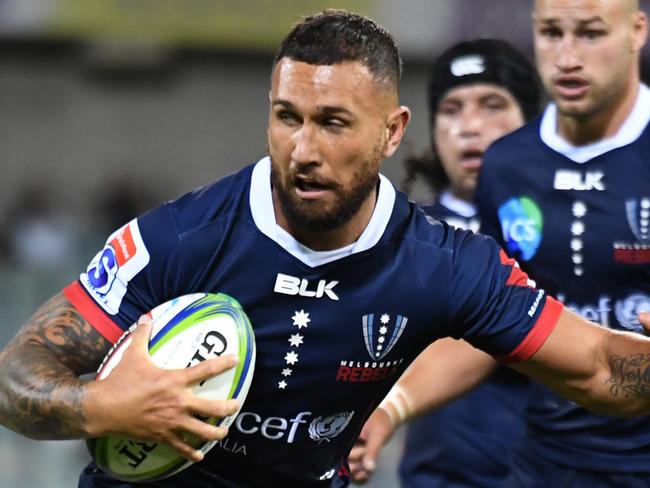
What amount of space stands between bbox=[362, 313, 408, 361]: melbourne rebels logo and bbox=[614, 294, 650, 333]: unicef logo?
100cm

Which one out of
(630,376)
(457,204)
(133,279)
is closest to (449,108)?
(457,204)

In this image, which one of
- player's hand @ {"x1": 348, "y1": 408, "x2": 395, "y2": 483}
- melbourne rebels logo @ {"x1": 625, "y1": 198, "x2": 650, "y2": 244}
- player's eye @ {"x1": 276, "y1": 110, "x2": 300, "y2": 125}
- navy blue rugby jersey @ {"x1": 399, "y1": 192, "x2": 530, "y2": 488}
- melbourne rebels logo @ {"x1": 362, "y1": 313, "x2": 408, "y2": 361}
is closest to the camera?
player's eye @ {"x1": 276, "y1": 110, "x2": 300, "y2": 125}

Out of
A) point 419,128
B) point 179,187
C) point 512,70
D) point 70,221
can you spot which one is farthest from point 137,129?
point 512,70

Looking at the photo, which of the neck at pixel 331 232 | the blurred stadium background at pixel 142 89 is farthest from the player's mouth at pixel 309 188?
the blurred stadium background at pixel 142 89

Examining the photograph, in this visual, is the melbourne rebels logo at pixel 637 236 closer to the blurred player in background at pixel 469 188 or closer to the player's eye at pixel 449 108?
the blurred player in background at pixel 469 188

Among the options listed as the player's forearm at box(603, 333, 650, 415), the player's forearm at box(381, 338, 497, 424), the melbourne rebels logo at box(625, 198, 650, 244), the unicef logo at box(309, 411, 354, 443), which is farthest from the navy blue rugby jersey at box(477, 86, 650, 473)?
the unicef logo at box(309, 411, 354, 443)

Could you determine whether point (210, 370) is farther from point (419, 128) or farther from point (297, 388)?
point (419, 128)

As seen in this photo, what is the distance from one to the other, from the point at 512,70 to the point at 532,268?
1425 millimetres

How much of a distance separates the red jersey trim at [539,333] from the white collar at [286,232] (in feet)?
1.65

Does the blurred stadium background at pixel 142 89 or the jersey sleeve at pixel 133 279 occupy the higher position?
the blurred stadium background at pixel 142 89

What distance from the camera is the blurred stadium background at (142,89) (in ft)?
47.9

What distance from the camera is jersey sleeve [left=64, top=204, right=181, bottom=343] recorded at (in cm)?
368

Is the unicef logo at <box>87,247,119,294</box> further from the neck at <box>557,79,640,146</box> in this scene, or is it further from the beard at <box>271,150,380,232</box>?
the neck at <box>557,79,640,146</box>

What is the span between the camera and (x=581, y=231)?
4590 mm
